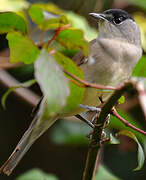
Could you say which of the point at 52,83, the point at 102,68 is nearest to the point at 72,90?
the point at 52,83

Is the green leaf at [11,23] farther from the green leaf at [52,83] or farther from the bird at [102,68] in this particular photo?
the bird at [102,68]

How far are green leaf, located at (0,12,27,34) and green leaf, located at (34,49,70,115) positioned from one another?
0.30 metres

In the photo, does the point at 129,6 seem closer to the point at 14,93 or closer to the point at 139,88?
the point at 14,93

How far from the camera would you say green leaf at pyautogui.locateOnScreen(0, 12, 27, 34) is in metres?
1.17

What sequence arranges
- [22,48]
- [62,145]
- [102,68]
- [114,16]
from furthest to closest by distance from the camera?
[62,145] → [114,16] → [102,68] → [22,48]

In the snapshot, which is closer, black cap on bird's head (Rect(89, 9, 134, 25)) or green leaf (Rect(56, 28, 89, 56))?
green leaf (Rect(56, 28, 89, 56))

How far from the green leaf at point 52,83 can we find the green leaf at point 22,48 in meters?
0.09

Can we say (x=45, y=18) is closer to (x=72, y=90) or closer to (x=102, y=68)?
(x=72, y=90)

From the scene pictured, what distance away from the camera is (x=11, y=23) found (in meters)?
1.17

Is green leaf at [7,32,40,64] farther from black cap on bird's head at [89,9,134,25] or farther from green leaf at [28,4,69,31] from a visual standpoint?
black cap on bird's head at [89,9,134,25]

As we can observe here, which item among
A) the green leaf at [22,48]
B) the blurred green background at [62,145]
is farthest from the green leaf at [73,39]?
the blurred green background at [62,145]

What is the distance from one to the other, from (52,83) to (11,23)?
0.39m

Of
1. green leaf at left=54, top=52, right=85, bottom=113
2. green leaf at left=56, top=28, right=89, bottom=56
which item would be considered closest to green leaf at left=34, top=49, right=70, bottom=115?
green leaf at left=54, top=52, right=85, bottom=113

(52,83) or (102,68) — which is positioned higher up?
(52,83)
